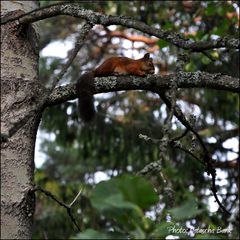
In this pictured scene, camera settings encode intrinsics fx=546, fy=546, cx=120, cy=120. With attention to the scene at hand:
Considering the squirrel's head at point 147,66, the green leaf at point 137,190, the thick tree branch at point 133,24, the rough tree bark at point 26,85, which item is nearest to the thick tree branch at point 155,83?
the rough tree bark at point 26,85

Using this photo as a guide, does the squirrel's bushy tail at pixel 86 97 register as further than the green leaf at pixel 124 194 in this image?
Yes

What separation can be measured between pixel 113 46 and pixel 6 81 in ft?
16.6

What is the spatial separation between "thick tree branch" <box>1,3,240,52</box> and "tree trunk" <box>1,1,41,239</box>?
0.08 meters

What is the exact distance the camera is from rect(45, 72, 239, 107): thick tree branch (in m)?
1.63

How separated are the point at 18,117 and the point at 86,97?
Answer: 0.32 meters

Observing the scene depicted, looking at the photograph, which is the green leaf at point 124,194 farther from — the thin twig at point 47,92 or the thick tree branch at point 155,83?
the thick tree branch at point 155,83

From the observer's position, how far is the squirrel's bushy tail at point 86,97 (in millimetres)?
1776

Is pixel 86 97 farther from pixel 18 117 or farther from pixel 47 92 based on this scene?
pixel 47 92

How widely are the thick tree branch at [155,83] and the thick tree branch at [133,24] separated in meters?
0.10

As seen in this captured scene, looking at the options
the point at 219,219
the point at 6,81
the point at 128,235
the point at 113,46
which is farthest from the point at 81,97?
the point at 113,46

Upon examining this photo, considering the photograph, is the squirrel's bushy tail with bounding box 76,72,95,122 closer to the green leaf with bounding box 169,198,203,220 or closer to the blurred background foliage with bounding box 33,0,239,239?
the green leaf with bounding box 169,198,203,220

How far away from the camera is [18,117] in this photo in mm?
A: 1642

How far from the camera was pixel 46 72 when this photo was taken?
20.4 ft

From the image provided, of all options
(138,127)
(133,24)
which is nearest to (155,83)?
(133,24)
